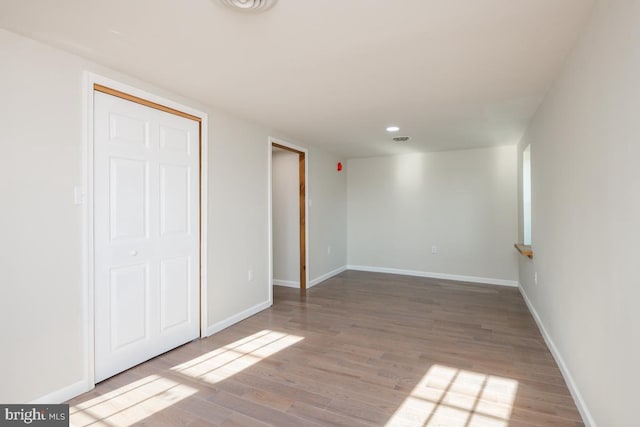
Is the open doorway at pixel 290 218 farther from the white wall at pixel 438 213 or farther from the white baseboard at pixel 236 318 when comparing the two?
the white wall at pixel 438 213

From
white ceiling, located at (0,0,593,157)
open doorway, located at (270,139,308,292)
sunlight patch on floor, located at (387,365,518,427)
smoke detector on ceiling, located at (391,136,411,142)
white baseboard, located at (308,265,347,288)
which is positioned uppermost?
smoke detector on ceiling, located at (391,136,411,142)

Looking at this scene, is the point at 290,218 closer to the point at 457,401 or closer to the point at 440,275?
the point at 440,275

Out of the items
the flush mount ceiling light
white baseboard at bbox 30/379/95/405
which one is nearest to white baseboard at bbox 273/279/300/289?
white baseboard at bbox 30/379/95/405

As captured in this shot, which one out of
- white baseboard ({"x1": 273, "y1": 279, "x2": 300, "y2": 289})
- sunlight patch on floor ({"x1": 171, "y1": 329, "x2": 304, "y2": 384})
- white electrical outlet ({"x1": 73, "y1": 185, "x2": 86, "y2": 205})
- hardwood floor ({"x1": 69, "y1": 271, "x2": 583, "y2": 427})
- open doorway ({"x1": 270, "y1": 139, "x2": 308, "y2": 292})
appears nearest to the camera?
hardwood floor ({"x1": 69, "y1": 271, "x2": 583, "y2": 427})

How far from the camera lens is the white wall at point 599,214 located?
4.31ft

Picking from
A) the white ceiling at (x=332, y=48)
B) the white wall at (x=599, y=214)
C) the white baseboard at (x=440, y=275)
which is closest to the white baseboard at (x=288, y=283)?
the white baseboard at (x=440, y=275)

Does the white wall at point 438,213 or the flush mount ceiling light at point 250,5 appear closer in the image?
the flush mount ceiling light at point 250,5

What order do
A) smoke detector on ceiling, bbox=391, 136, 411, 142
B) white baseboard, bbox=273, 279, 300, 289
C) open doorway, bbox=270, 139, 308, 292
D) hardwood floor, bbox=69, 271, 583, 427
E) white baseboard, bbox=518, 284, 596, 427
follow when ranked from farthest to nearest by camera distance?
white baseboard, bbox=273, 279, 300, 289 < open doorway, bbox=270, 139, 308, 292 < smoke detector on ceiling, bbox=391, 136, 411, 142 < hardwood floor, bbox=69, 271, 583, 427 < white baseboard, bbox=518, 284, 596, 427

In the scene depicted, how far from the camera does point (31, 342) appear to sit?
1.95 meters

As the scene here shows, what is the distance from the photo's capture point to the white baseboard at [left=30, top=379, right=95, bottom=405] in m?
2.00

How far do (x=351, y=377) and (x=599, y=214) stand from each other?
6.18 feet

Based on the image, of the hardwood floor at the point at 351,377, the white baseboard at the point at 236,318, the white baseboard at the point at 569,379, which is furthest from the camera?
the white baseboard at the point at 236,318

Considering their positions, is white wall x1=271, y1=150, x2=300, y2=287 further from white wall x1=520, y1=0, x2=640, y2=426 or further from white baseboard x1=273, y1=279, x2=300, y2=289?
white wall x1=520, y1=0, x2=640, y2=426

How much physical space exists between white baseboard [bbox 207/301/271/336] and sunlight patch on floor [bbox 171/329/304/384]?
355 millimetres
